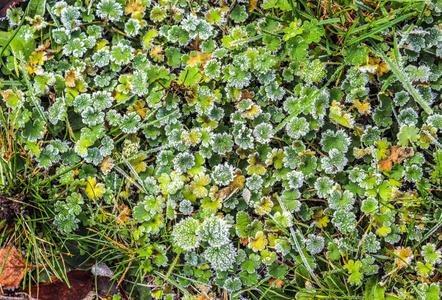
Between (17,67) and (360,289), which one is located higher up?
(17,67)

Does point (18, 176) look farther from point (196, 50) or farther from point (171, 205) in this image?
point (196, 50)

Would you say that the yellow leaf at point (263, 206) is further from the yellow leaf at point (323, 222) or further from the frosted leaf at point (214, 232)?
the yellow leaf at point (323, 222)

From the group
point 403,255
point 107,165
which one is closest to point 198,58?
point 107,165

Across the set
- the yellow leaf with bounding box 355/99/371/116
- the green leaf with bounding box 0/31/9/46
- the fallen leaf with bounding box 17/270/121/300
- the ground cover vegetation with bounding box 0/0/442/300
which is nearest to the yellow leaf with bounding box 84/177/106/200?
the ground cover vegetation with bounding box 0/0/442/300

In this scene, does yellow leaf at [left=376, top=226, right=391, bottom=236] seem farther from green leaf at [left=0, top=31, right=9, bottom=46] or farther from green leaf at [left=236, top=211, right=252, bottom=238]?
green leaf at [left=0, top=31, right=9, bottom=46]

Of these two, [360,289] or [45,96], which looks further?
[45,96]

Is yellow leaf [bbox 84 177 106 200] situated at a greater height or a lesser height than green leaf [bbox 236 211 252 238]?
greater

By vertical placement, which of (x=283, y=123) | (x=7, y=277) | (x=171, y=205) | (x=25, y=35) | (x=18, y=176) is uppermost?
(x=25, y=35)

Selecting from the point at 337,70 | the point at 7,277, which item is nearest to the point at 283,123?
the point at 337,70
